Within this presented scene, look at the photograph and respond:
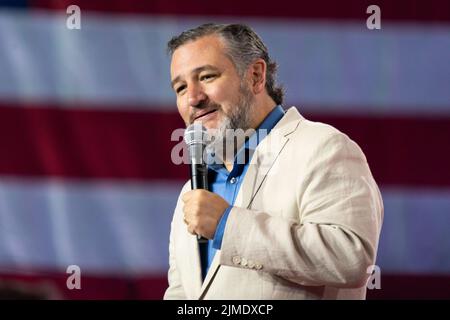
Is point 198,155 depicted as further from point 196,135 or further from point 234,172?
point 234,172

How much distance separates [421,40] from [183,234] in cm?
127

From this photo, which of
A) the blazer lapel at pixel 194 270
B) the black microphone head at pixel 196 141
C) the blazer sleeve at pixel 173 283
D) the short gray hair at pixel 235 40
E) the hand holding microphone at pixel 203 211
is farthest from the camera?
the blazer sleeve at pixel 173 283

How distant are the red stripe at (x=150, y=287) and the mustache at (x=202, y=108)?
93cm

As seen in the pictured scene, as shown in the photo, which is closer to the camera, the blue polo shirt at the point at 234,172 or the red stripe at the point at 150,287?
the blue polo shirt at the point at 234,172

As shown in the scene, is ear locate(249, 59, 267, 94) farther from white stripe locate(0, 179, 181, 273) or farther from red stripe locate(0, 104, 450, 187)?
white stripe locate(0, 179, 181, 273)

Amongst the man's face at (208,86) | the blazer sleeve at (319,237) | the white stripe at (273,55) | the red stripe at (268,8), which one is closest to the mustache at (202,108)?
the man's face at (208,86)

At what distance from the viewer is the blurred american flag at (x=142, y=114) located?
2316 mm

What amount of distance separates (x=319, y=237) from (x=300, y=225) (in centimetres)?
6

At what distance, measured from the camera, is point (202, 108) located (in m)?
1.60

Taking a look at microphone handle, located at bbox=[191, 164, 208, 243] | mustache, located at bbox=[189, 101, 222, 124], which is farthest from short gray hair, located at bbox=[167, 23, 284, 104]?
microphone handle, located at bbox=[191, 164, 208, 243]

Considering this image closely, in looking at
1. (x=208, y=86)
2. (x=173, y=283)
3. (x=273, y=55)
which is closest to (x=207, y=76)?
(x=208, y=86)

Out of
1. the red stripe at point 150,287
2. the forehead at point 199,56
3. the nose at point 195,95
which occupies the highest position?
the forehead at point 199,56

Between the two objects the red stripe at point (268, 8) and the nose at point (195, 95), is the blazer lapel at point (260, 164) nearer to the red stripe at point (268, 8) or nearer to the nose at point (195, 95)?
the nose at point (195, 95)
